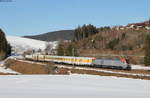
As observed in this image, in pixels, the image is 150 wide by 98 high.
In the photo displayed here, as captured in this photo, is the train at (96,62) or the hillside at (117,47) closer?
the train at (96,62)

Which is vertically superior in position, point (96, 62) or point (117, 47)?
point (117, 47)

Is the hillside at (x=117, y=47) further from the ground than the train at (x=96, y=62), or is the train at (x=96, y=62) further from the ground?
the hillside at (x=117, y=47)

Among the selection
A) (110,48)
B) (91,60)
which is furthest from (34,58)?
(91,60)

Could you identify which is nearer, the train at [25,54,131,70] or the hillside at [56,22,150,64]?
the train at [25,54,131,70]

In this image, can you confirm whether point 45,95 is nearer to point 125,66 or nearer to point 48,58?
point 125,66

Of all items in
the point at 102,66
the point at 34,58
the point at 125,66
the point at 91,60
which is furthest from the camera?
the point at 34,58

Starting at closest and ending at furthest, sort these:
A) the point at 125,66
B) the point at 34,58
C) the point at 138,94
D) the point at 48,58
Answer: the point at 138,94 < the point at 125,66 < the point at 48,58 < the point at 34,58

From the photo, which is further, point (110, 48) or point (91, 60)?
point (110, 48)

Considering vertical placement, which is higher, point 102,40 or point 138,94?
point 102,40

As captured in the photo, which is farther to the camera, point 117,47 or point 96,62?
point 117,47

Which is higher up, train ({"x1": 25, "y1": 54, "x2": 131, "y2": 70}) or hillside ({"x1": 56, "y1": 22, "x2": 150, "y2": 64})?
hillside ({"x1": 56, "y1": 22, "x2": 150, "y2": 64})

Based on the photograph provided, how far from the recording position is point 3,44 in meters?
133

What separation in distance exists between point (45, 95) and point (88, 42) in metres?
126

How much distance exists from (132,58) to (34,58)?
40.5m
